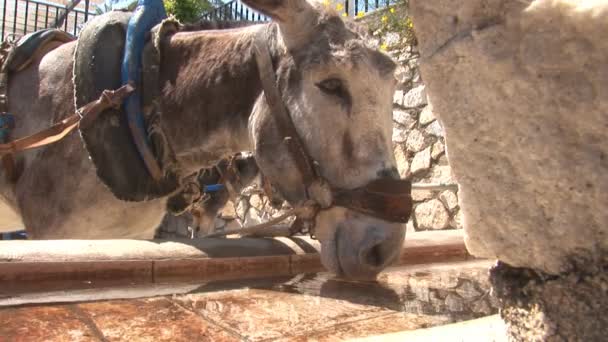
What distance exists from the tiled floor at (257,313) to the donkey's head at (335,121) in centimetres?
20

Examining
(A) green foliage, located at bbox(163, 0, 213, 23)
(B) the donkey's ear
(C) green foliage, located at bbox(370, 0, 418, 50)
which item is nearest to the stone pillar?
(B) the donkey's ear

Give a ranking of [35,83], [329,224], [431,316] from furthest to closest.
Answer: [35,83], [329,224], [431,316]

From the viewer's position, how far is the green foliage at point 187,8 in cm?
916

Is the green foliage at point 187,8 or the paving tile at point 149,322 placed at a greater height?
the green foliage at point 187,8

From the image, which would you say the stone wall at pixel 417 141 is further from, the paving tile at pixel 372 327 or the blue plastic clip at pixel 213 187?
the paving tile at pixel 372 327

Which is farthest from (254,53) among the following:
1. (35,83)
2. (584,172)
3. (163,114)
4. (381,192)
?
(584,172)

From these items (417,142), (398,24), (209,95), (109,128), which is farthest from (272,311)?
(398,24)

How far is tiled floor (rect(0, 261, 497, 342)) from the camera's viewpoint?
1.32 metres

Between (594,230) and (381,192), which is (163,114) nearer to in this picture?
(381,192)

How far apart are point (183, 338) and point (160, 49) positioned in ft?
6.25

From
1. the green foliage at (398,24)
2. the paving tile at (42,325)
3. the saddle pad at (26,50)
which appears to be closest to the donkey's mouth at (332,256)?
the paving tile at (42,325)

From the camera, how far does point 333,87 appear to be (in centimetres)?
217

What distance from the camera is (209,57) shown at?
2664 millimetres

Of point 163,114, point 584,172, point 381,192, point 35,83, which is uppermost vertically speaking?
point 35,83
